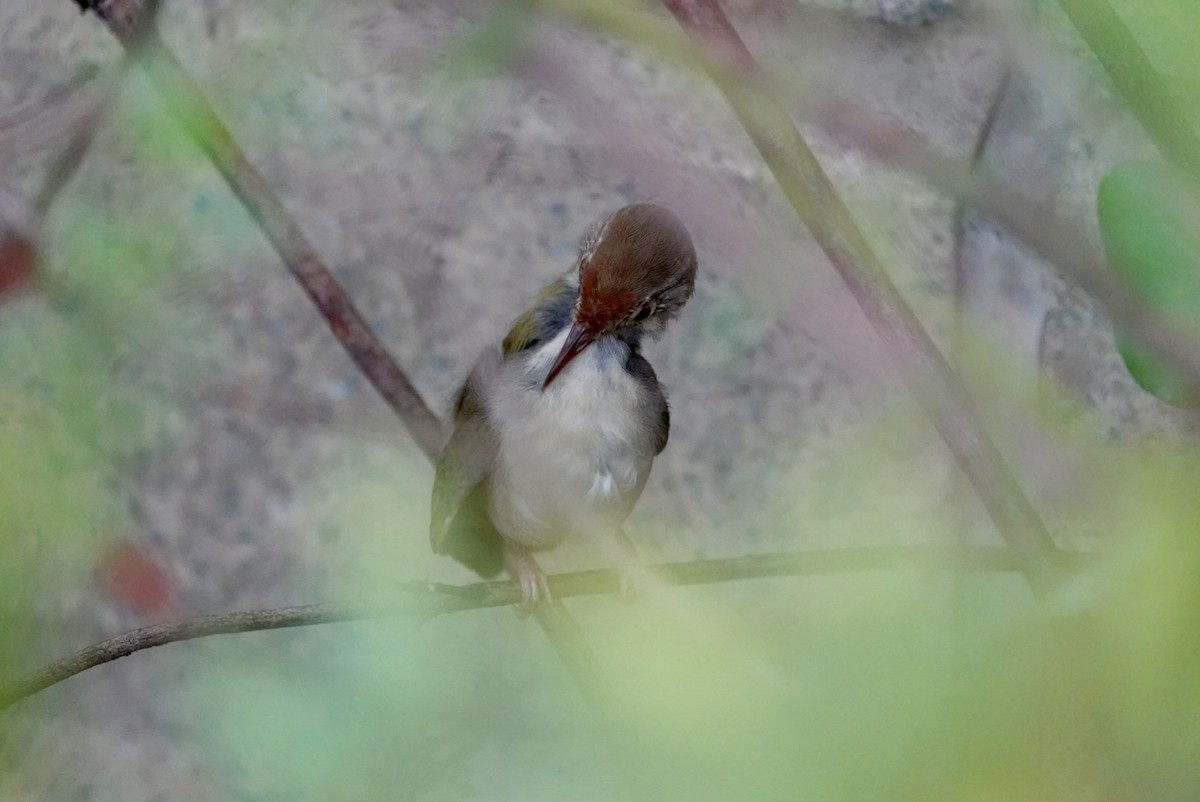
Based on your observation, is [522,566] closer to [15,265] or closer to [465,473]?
[465,473]

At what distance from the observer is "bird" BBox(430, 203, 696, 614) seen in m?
1.11

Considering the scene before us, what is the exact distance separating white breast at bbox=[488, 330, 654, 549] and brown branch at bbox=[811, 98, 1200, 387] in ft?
2.19

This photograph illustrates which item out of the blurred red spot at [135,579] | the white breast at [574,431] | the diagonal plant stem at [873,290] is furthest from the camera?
the blurred red spot at [135,579]

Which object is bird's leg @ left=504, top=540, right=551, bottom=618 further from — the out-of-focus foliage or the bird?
the out-of-focus foliage

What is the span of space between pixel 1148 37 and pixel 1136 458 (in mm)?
174

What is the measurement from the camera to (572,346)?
1161 mm

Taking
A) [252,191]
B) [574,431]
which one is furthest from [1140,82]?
[574,431]

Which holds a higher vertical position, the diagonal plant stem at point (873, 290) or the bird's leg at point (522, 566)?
the diagonal plant stem at point (873, 290)

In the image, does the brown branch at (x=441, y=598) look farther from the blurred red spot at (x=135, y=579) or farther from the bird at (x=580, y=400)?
the blurred red spot at (x=135, y=579)

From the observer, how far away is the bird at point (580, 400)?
1.11 meters

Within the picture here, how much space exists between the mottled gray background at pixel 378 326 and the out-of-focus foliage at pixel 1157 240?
1.10 m

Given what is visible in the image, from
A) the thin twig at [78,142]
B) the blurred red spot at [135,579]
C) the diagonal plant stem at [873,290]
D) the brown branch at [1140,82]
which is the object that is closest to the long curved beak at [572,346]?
the thin twig at [78,142]

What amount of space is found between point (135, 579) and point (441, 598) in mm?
1498

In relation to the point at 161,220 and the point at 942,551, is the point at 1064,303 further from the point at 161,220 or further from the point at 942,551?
the point at 161,220
